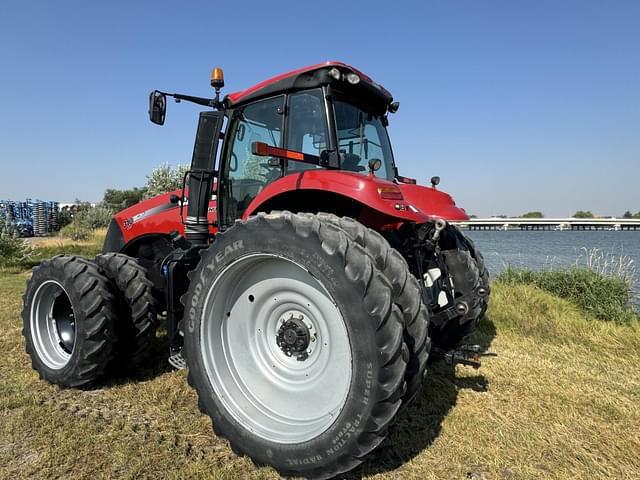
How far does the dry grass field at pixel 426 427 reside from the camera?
2.43 metres

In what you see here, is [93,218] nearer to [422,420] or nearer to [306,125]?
[306,125]

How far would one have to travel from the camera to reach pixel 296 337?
8.57ft

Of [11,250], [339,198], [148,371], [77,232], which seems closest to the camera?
[339,198]

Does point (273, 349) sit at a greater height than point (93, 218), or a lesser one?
greater

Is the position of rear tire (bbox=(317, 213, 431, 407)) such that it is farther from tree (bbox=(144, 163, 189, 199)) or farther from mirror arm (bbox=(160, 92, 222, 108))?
tree (bbox=(144, 163, 189, 199))

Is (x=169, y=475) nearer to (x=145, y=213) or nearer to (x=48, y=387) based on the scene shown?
(x=48, y=387)

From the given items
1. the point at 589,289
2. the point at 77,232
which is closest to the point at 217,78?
the point at 589,289

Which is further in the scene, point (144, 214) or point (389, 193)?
point (144, 214)

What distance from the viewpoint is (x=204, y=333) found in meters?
2.71

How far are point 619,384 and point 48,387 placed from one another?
16.1 ft

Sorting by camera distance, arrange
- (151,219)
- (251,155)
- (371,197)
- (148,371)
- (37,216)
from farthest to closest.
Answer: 1. (37,216)
2. (151,219)
3. (148,371)
4. (251,155)
5. (371,197)

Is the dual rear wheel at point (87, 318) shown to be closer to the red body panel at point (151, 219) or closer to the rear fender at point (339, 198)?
the red body panel at point (151, 219)

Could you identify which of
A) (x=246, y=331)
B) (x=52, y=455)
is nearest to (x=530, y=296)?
(x=246, y=331)

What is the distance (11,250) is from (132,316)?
11.9m
